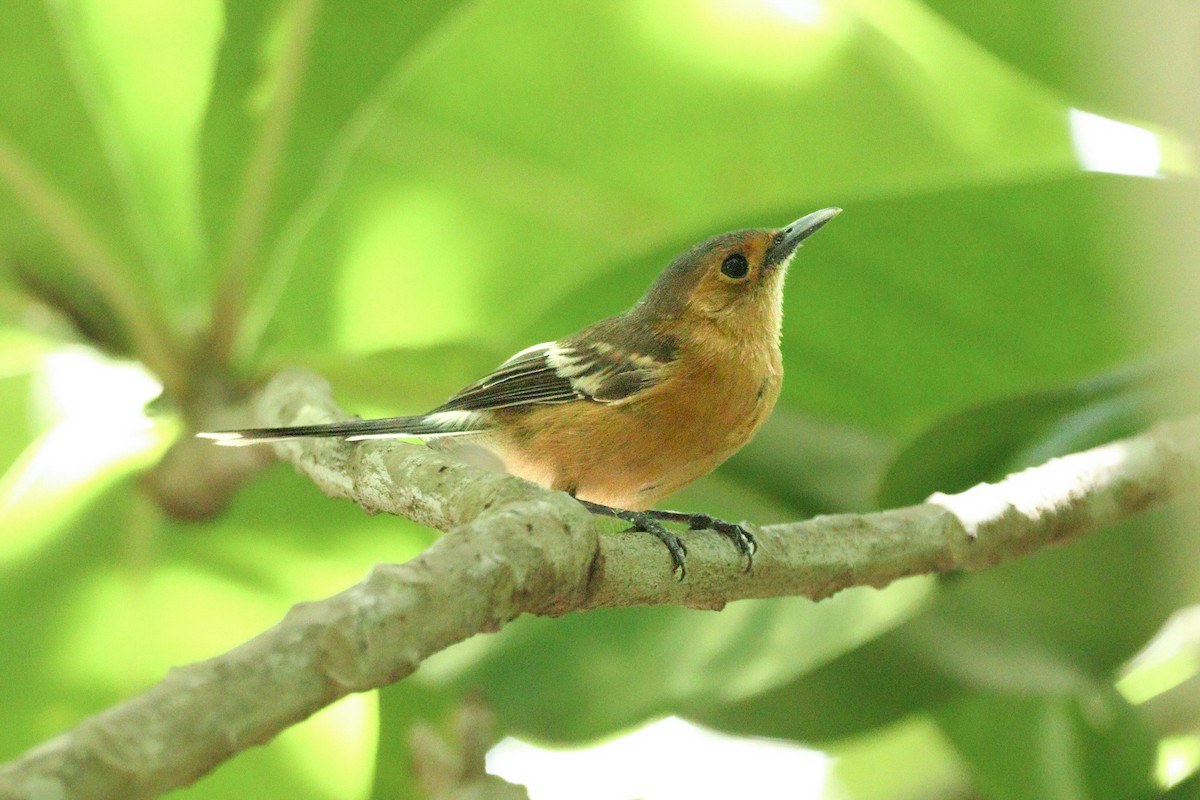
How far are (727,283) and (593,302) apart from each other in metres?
0.28

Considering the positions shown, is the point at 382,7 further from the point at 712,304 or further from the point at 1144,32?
the point at 1144,32

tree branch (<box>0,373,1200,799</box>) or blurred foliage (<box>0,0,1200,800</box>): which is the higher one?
blurred foliage (<box>0,0,1200,800</box>)

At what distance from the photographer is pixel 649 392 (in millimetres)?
2064

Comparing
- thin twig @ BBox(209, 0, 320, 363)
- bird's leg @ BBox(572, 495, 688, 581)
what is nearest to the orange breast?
bird's leg @ BBox(572, 495, 688, 581)

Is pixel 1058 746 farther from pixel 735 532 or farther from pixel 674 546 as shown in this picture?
pixel 674 546

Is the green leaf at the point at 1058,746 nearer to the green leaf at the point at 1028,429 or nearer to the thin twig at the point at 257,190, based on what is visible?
the green leaf at the point at 1028,429

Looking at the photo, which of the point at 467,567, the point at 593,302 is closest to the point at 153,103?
the point at 593,302

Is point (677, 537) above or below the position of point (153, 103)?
below

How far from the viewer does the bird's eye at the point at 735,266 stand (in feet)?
7.56

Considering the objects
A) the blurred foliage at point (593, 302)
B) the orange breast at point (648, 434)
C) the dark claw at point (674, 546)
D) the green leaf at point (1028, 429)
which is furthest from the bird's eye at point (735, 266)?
the dark claw at point (674, 546)

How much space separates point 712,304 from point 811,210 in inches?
14.5

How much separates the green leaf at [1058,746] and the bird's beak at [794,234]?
882mm

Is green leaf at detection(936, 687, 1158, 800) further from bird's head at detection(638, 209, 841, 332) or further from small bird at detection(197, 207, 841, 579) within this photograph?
bird's head at detection(638, 209, 841, 332)

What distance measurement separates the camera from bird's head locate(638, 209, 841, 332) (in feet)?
7.45
